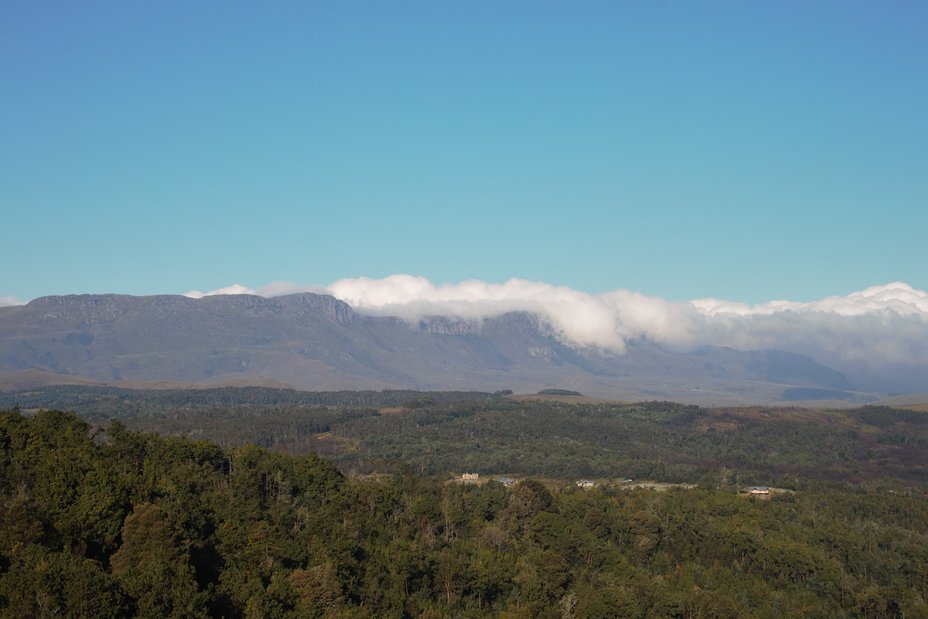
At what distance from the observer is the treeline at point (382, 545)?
56219mm

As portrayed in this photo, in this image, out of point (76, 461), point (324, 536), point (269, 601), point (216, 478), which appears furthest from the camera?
point (216, 478)

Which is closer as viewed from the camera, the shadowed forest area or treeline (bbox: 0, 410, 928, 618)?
treeline (bbox: 0, 410, 928, 618)

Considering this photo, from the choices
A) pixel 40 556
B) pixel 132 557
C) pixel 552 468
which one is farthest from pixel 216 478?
pixel 552 468

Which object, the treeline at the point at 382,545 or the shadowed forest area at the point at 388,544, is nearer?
the treeline at the point at 382,545

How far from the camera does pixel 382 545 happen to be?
84.9 meters

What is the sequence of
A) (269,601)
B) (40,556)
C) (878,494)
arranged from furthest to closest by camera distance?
1. (878,494)
2. (269,601)
3. (40,556)

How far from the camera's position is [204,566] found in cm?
6334

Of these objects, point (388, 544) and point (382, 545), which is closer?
point (382, 545)

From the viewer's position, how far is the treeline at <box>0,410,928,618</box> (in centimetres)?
5622

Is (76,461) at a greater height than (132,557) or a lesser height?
greater

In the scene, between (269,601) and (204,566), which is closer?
(269,601)

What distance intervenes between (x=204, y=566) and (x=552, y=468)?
13336cm

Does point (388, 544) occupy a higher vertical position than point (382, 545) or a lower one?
lower

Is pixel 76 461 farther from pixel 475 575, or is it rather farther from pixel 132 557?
pixel 475 575
